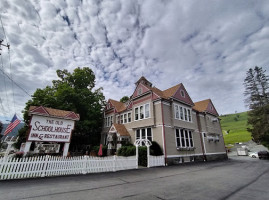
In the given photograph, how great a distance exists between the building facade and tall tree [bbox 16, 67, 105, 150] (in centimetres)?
453

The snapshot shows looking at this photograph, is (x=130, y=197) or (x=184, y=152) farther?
(x=184, y=152)

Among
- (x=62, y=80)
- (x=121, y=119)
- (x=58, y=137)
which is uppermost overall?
(x=62, y=80)

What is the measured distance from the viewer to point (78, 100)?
72.5 feet

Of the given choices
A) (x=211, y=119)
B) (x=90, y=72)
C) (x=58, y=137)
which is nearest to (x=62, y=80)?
(x=90, y=72)

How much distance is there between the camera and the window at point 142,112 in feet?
56.0

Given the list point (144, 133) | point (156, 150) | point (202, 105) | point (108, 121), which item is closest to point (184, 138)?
point (156, 150)

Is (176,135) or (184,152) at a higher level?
(176,135)

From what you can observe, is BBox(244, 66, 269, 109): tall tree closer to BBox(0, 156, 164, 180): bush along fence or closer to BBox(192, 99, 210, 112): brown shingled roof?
BBox(192, 99, 210, 112): brown shingled roof

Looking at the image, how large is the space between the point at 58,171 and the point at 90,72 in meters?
21.3

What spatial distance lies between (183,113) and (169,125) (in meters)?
3.63

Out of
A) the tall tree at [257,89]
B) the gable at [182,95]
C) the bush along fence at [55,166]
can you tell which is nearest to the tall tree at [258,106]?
the tall tree at [257,89]

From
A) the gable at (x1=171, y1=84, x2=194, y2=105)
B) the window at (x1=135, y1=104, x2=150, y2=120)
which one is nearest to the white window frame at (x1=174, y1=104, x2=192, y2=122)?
the gable at (x1=171, y1=84, x2=194, y2=105)

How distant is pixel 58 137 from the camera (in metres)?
11.0

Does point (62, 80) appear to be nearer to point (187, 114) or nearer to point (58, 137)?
point (58, 137)
